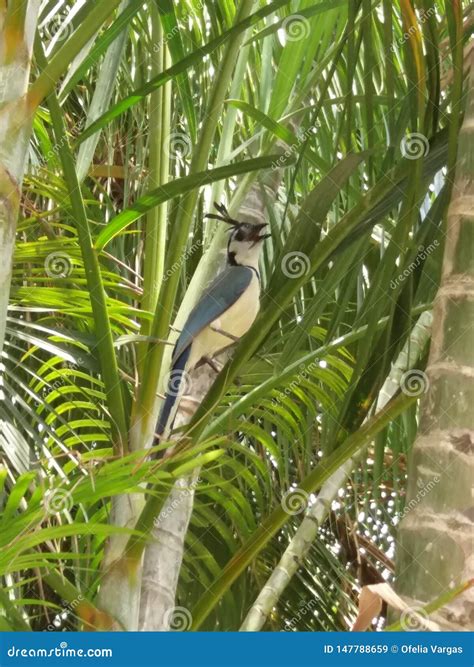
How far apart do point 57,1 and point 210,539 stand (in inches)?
48.2

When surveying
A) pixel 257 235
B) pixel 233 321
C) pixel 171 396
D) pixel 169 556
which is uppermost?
pixel 257 235

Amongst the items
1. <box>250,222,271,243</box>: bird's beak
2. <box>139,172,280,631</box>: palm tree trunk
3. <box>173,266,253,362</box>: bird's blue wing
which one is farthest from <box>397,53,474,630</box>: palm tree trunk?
<box>250,222,271,243</box>: bird's beak

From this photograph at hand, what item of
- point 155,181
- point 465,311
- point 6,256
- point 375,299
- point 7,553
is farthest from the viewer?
point 155,181

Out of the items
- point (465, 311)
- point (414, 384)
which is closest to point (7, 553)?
point (465, 311)

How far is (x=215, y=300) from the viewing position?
187 centimetres

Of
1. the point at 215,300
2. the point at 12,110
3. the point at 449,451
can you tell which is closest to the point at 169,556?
the point at 215,300

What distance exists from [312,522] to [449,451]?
787 millimetres

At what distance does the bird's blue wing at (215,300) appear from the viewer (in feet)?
5.59

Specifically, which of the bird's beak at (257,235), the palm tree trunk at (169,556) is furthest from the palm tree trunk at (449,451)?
the bird's beak at (257,235)

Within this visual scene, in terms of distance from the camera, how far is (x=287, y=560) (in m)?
1.84

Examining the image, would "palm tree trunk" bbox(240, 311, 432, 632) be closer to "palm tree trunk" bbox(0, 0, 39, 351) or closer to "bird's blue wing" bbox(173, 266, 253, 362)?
"bird's blue wing" bbox(173, 266, 253, 362)

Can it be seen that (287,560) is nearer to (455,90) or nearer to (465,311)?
(465,311)

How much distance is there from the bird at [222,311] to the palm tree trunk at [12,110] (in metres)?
0.67

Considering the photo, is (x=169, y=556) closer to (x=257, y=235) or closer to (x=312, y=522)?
(x=312, y=522)
